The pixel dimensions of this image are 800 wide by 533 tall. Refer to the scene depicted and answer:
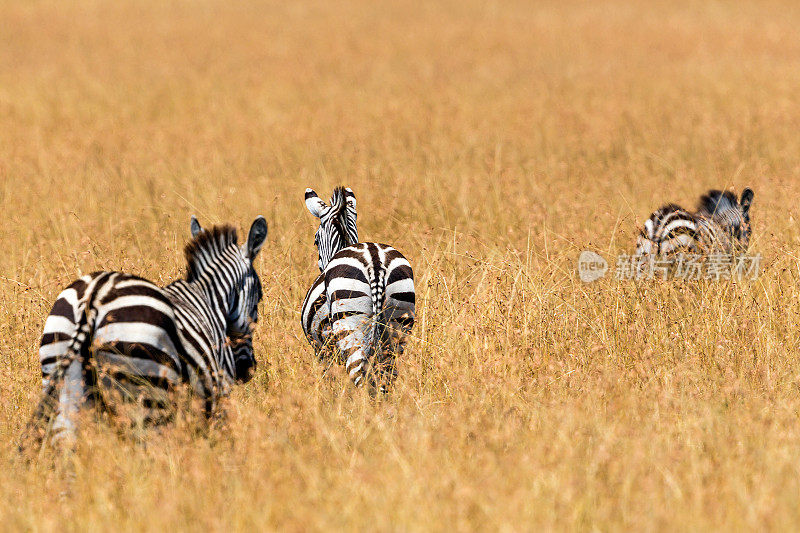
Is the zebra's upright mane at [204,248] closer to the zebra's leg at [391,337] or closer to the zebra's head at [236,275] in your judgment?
the zebra's head at [236,275]

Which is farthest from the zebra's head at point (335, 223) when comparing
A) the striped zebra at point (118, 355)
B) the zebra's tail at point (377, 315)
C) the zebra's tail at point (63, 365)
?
the zebra's tail at point (63, 365)

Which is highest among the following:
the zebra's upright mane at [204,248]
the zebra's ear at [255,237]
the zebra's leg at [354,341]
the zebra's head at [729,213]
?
the zebra's head at [729,213]

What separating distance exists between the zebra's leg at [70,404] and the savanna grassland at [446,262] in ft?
0.25

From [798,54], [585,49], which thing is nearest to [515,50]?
[585,49]

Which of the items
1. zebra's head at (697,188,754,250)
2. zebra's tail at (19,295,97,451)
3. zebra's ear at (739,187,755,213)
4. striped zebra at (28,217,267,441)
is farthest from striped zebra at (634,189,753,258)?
zebra's tail at (19,295,97,451)

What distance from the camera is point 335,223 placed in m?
6.36

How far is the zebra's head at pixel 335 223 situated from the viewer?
6.33 meters

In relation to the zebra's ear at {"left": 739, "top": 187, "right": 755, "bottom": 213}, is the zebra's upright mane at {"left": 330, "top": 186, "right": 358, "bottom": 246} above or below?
below

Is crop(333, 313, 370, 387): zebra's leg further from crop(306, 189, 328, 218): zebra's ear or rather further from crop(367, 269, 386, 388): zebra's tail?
crop(306, 189, 328, 218): zebra's ear

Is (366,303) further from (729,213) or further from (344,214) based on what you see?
(729,213)

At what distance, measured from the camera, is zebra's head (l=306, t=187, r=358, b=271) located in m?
6.33

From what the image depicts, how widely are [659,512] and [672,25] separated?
2226 centimetres

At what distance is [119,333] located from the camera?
4020 millimetres

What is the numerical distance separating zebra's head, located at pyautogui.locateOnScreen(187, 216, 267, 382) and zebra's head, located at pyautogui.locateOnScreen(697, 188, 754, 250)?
4433 millimetres
